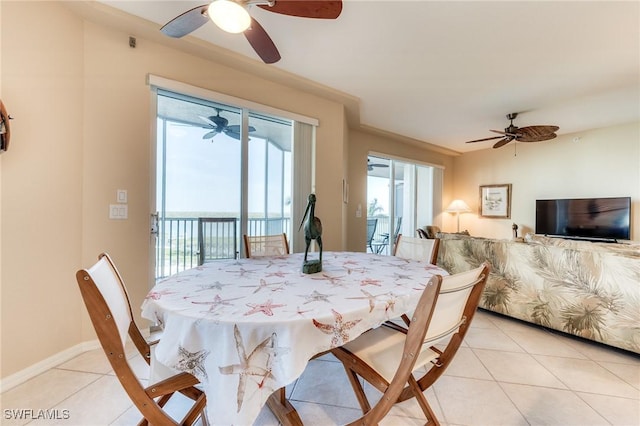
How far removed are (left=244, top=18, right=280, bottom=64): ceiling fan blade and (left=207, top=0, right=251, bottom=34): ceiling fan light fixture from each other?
5 centimetres

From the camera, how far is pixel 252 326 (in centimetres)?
83

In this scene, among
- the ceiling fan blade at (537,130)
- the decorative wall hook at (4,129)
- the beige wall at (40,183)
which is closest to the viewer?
the decorative wall hook at (4,129)

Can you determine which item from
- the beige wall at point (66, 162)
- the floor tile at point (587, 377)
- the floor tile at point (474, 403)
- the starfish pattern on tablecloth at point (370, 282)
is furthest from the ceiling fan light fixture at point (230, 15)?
the floor tile at point (587, 377)

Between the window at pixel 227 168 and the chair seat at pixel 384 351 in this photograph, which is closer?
the chair seat at pixel 384 351

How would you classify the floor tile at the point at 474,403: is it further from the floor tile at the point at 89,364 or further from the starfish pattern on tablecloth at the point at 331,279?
the floor tile at the point at 89,364

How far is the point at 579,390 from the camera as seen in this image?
1.63m

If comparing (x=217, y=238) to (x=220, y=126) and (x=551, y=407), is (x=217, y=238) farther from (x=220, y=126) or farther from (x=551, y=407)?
(x=551, y=407)

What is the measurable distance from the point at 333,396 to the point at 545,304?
2.13m

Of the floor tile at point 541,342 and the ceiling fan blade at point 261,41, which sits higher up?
the ceiling fan blade at point 261,41

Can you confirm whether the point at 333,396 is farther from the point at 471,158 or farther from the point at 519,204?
the point at 471,158

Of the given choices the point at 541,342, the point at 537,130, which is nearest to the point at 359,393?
the point at 541,342

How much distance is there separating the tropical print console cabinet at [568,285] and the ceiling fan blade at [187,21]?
119 inches

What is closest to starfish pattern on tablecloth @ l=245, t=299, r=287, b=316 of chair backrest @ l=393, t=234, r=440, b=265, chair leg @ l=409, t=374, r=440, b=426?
chair leg @ l=409, t=374, r=440, b=426

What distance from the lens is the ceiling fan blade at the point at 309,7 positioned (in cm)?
131
